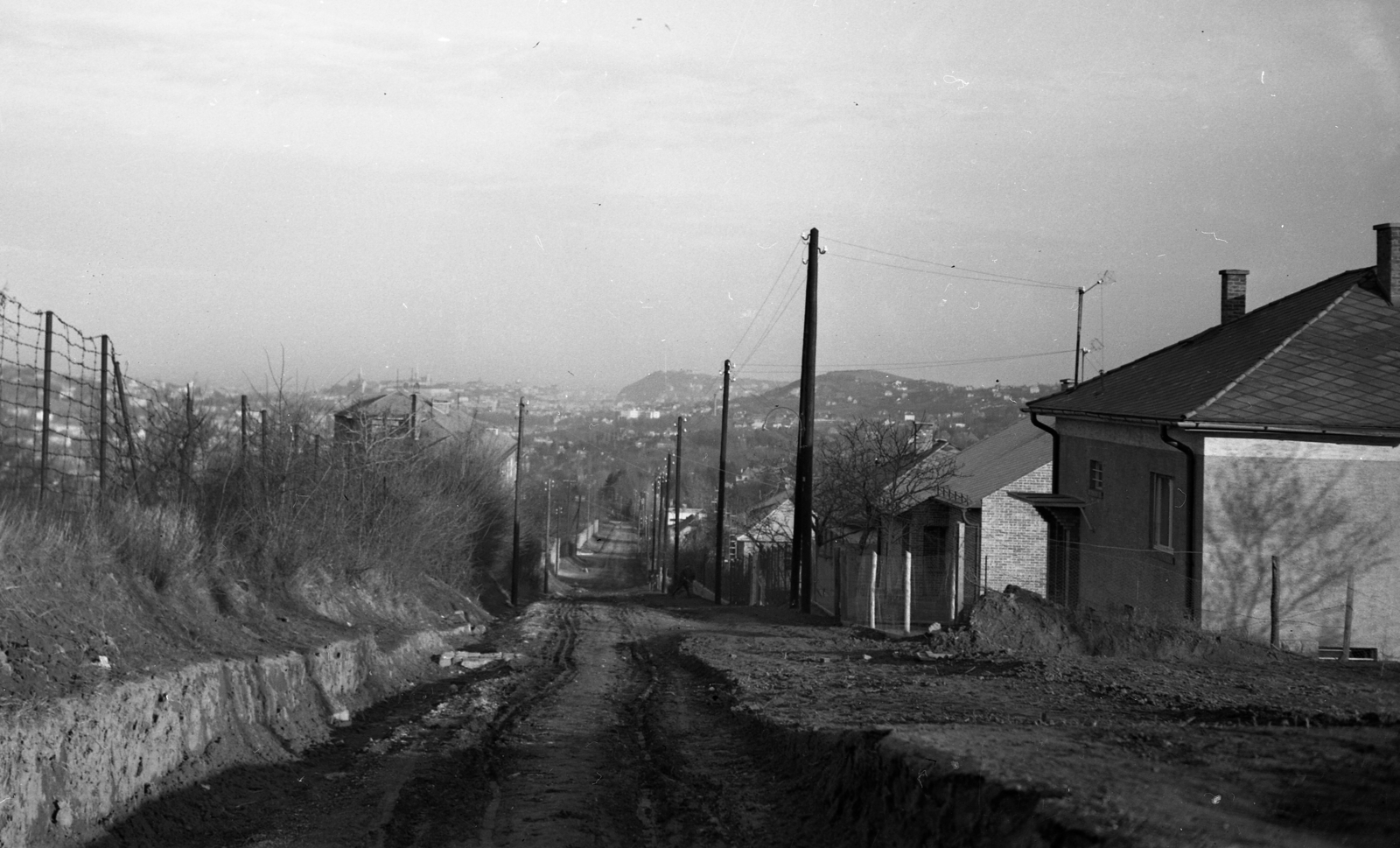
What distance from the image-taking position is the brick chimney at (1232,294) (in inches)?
937

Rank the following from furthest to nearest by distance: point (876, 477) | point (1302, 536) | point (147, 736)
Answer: point (876, 477) < point (1302, 536) < point (147, 736)

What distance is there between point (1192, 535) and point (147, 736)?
48.4 feet

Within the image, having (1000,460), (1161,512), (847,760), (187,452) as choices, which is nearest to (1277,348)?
(1161,512)

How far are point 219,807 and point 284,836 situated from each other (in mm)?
961

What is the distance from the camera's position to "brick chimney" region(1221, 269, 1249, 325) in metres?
23.8

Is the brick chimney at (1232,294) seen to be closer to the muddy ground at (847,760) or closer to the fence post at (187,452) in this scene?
the muddy ground at (847,760)

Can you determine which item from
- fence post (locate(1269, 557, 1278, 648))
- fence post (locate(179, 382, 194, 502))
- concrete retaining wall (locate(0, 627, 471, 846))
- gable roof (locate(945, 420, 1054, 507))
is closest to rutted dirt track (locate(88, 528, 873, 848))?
concrete retaining wall (locate(0, 627, 471, 846))

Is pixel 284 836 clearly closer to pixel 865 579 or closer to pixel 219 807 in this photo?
pixel 219 807

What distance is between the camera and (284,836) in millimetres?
7430

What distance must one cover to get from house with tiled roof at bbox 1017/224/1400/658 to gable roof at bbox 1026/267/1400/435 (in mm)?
32

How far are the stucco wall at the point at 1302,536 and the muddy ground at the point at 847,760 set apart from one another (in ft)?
10.6

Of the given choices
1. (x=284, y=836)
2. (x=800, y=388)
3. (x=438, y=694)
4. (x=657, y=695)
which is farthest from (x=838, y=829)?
(x=800, y=388)

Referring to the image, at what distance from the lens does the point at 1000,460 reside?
38469 millimetres

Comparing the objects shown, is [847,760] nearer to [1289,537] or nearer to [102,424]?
[102,424]
